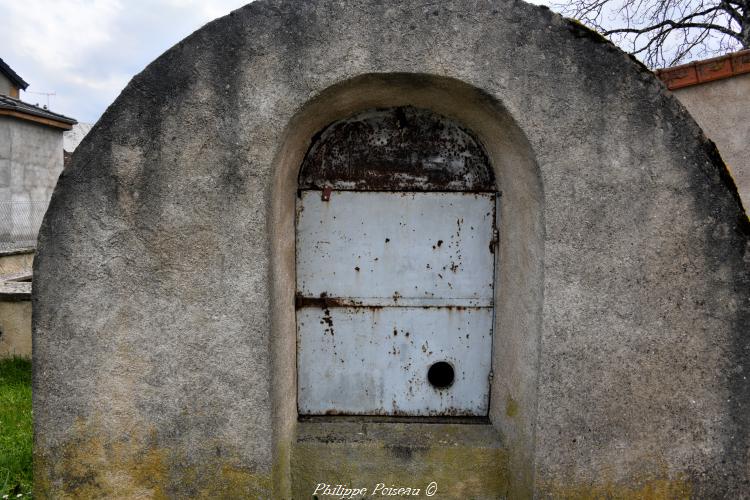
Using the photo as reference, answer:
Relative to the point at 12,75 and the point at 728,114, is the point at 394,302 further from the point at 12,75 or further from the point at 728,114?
the point at 12,75

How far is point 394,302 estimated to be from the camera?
Answer: 3.09 m

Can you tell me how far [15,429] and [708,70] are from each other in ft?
21.0

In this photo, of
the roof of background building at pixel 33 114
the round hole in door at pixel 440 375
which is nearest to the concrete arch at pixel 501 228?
the round hole in door at pixel 440 375

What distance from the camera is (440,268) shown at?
308cm

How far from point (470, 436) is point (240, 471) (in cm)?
127

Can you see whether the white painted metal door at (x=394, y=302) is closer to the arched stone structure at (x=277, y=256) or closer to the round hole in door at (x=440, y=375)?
the round hole in door at (x=440, y=375)

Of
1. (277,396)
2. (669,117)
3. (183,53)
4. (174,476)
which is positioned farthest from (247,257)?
(669,117)

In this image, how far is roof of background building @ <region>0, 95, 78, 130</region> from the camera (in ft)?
37.2

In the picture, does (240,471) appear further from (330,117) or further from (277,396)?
(330,117)

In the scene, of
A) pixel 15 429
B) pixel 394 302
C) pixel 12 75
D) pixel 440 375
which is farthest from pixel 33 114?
pixel 440 375

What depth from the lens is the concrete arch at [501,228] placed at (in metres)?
2.61

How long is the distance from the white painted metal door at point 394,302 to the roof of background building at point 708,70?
2912 mm

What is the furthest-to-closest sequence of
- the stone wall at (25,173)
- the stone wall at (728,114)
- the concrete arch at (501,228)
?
the stone wall at (25,173)
the stone wall at (728,114)
the concrete arch at (501,228)

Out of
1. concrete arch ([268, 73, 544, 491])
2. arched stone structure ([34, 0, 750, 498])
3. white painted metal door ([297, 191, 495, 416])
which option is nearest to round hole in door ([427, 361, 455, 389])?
white painted metal door ([297, 191, 495, 416])
